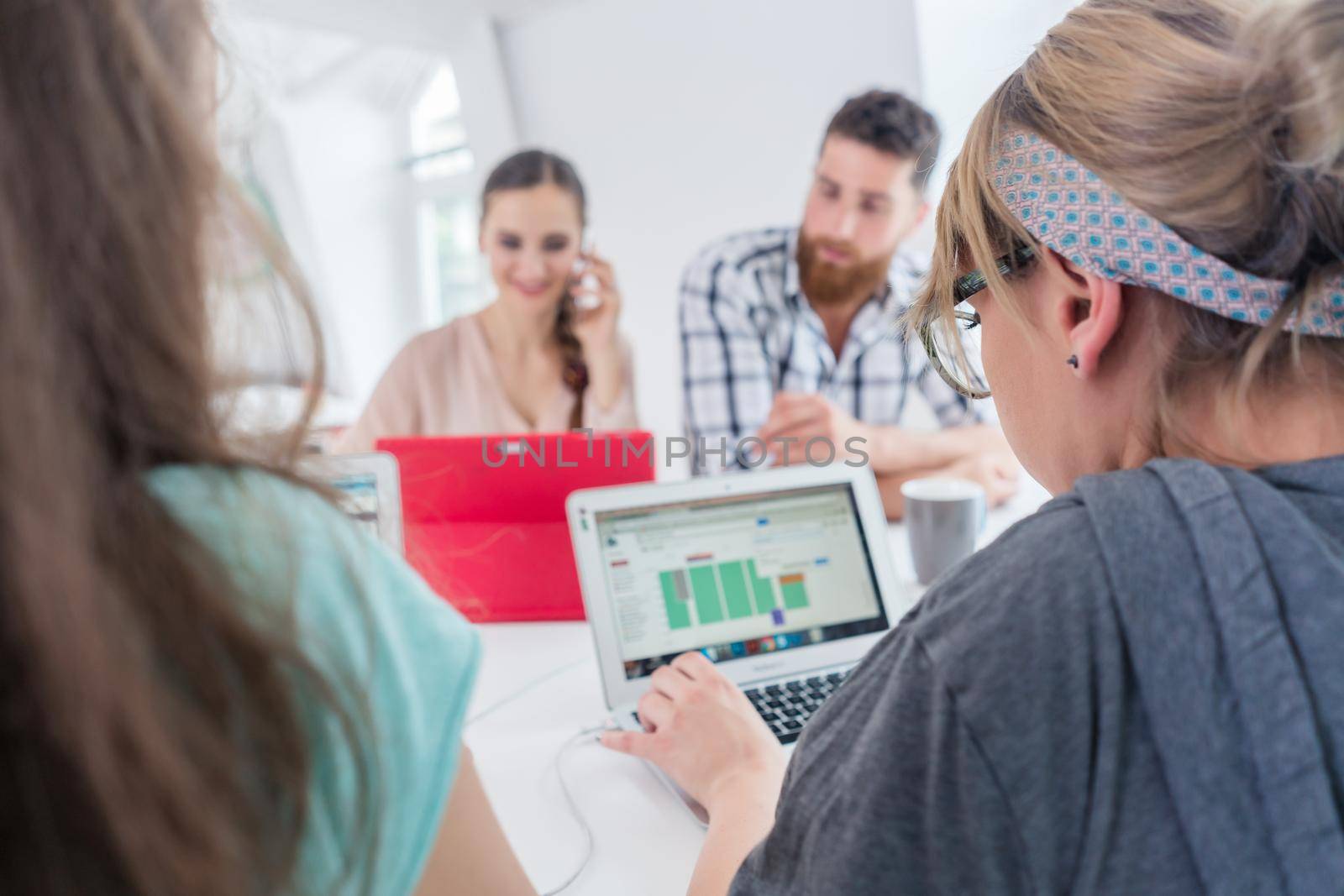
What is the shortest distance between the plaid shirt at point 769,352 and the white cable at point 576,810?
3.76ft

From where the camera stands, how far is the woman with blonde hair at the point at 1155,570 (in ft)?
1.35

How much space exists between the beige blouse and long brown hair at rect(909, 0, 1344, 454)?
5.57ft

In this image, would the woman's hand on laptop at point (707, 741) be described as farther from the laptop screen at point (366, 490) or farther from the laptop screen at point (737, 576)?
the laptop screen at point (366, 490)

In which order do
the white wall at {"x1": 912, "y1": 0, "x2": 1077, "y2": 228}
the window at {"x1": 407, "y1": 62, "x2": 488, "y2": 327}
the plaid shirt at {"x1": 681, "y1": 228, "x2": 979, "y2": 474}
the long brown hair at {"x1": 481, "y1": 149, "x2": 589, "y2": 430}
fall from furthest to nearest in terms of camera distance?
1. the window at {"x1": 407, "y1": 62, "x2": 488, "y2": 327}
2. the white wall at {"x1": 912, "y1": 0, "x2": 1077, "y2": 228}
3. the long brown hair at {"x1": 481, "y1": 149, "x2": 589, "y2": 430}
4. the plaid shirt at {"x1": 681, "y1": 228, "x2": 979, "y2": 474}

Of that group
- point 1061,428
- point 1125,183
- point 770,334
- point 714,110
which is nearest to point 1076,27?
point 1125,183

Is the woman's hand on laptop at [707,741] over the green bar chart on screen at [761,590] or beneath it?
beneath

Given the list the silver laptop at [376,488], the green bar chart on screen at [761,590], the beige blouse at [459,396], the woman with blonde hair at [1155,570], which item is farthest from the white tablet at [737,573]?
the beige blouse at [459,396]

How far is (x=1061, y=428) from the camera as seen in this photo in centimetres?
60

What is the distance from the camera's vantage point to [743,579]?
0.98 metres

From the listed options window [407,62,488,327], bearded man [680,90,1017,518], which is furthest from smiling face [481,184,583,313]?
window [407,62,488,327]

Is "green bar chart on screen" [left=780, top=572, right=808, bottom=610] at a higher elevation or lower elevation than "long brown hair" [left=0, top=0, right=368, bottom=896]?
lower

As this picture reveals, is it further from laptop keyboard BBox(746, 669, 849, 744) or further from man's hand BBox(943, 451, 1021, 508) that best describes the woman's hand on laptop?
man's hand BBox(943, 451, 1021, 508)

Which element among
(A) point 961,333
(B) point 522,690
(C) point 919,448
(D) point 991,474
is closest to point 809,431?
(C) point 919,448

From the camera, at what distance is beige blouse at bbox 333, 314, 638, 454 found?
2168 millimetres
